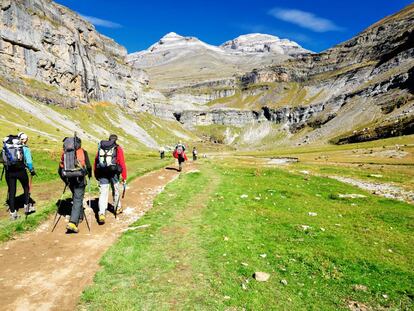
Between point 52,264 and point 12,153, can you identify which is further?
point 12,153

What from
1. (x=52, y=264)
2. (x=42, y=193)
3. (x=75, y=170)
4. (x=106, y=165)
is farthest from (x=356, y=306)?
(x=42, y=193)

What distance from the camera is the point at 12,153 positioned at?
1667cm

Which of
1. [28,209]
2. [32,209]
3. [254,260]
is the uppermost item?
[28,209]

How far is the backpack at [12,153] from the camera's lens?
16578mm

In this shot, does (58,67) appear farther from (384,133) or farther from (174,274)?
(174,274)

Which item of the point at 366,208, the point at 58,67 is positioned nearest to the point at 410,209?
the point at 366,208

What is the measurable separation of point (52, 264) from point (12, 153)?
8.31 metres

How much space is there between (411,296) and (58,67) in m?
217

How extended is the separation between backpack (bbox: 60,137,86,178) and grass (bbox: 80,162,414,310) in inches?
140

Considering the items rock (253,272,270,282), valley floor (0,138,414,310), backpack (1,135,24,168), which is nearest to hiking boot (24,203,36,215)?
valley floor (0,138,414,310)

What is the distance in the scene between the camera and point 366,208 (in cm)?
2183

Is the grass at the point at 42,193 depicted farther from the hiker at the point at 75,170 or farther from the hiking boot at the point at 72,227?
the hiker at the point at 75,170

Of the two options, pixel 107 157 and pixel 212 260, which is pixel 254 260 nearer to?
pixel 212 260

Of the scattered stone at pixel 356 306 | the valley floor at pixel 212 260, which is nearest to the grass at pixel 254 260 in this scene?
the valley floor at pixel 212 260
